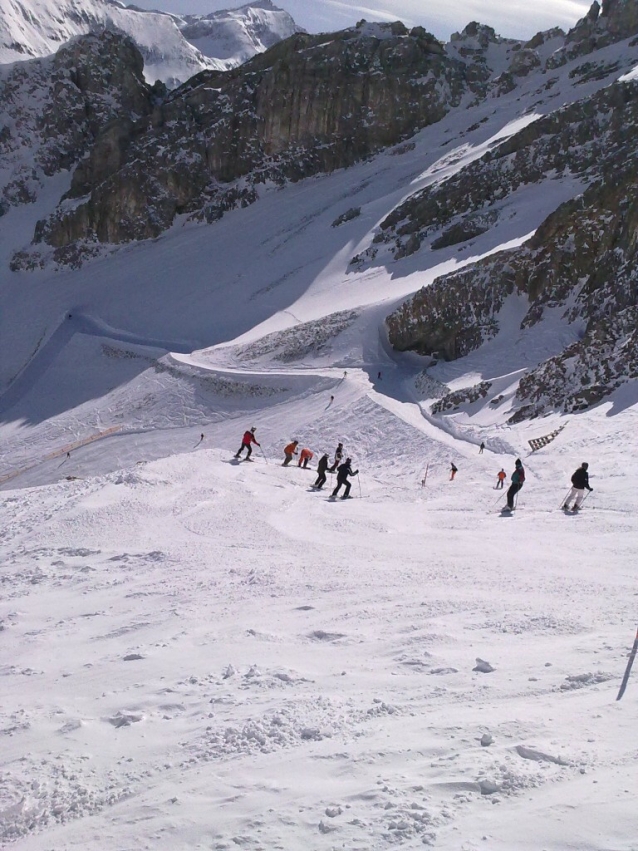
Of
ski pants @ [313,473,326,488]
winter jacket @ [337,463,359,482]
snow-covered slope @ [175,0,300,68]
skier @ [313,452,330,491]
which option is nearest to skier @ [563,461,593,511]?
winter jacket @ [337,463,359,482]

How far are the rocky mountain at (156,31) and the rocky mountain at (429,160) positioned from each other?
965 inches

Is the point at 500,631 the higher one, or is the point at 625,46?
the point at 625,46

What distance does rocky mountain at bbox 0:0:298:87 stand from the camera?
10781 cm

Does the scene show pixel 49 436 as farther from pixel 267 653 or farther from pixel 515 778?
pixel 515 778

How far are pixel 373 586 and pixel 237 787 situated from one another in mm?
4297

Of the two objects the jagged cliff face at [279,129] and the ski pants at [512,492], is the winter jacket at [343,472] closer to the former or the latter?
the ski pants at [512,492]

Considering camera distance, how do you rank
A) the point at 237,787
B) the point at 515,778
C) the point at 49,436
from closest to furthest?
1. the point at 515,778
2. the point at 237,787
3. the point at 49,436

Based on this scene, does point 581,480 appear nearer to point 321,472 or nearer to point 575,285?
point 321,472

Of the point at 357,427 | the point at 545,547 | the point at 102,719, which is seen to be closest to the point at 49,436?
the point at 357,427

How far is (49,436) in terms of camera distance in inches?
1609

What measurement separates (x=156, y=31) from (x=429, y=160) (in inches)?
3546

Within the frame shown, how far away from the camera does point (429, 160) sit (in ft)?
207

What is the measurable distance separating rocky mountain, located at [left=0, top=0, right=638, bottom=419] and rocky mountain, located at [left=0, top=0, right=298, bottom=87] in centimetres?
2450

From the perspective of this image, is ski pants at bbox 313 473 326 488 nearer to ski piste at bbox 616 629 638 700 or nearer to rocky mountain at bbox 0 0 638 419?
rocky mountain at bbox 0 0 638 419
